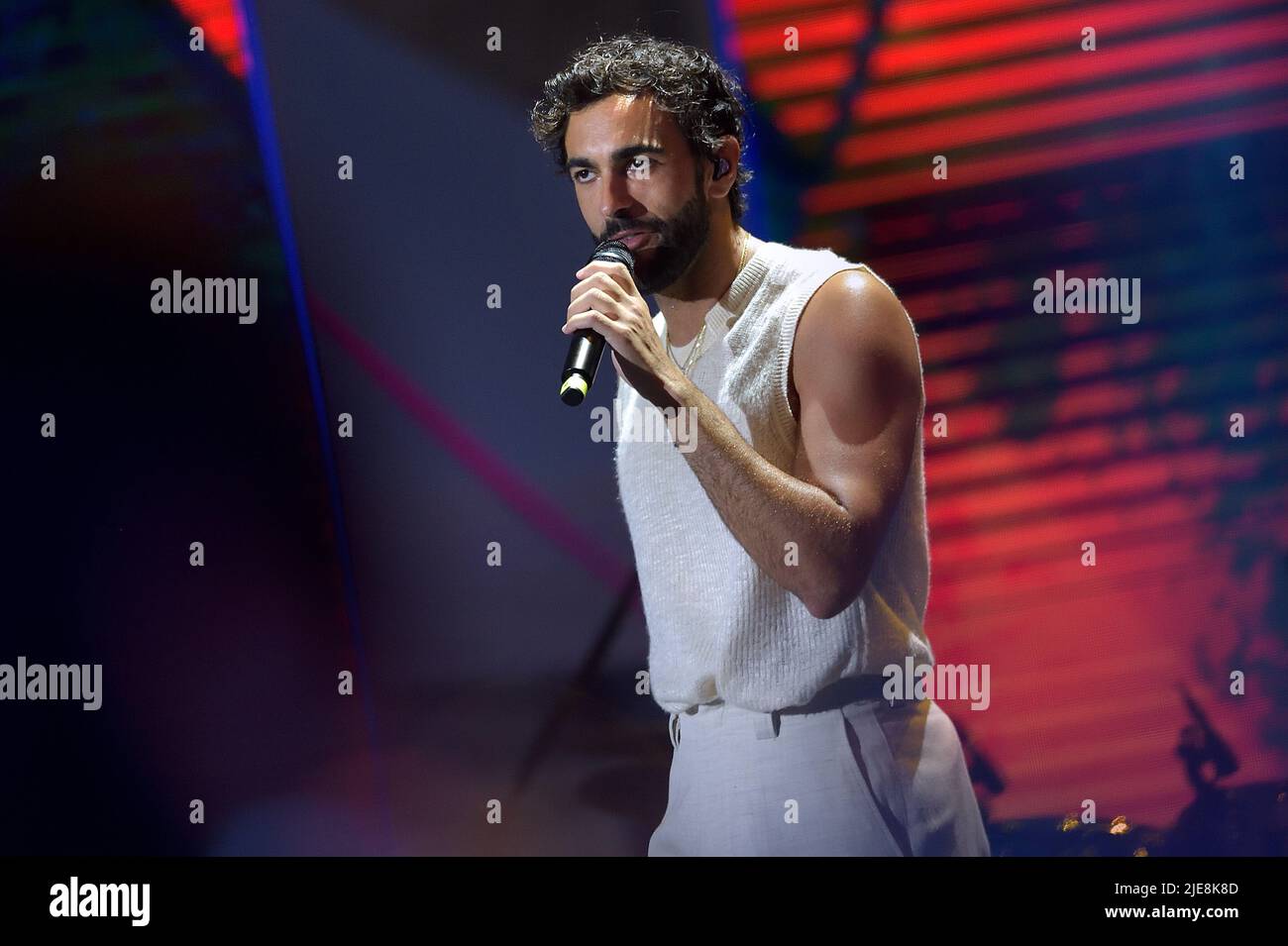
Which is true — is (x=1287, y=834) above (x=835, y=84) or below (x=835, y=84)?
below

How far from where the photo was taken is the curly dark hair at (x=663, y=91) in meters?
1.88

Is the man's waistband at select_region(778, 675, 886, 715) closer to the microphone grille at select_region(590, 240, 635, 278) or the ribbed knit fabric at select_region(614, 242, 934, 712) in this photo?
the ribbed knit fabric at select_region(614, 242, 934, 712)

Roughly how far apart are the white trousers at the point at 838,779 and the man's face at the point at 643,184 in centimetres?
70

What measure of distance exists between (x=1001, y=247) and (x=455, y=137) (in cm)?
103

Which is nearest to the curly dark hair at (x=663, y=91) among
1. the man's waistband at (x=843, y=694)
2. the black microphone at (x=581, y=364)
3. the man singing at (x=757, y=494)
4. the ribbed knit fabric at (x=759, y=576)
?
the man singing at (x=757, y=494)

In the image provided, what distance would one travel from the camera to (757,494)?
5.24ft

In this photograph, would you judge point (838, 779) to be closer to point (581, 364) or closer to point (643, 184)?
point (581, 364)

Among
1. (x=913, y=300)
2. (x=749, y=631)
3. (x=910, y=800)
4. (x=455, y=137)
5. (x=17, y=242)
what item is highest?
(x=455, y=137)

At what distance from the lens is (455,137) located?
223 centimetres

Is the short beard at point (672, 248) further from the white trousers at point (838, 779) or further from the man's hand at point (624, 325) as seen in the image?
the white trousers at point (838, 779)

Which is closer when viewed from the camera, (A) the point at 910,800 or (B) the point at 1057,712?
(A) the point at 910,800

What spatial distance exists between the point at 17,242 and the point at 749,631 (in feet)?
5.28

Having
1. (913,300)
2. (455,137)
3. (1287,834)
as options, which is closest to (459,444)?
(455,137)
